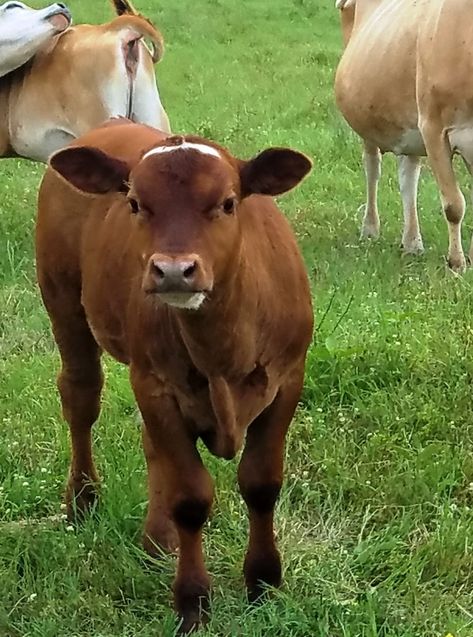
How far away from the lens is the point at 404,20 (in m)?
8.79

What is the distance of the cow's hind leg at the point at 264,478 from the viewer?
374cm

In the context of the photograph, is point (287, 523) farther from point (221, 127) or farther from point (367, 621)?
point (221, 127)

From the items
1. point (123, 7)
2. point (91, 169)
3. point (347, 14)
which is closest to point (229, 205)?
point (91, 169)

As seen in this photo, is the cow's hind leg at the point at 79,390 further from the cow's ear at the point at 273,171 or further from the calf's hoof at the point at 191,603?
the cow's ear at the point at 273,171

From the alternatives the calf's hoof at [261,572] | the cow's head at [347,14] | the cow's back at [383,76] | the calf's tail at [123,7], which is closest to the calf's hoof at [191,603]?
the calf's hoof at [261,572]

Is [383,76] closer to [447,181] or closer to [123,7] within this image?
[447,181]

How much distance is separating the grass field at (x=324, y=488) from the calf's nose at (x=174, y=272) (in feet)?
3.91

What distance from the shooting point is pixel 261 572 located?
3.80m

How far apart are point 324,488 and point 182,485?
0.95m

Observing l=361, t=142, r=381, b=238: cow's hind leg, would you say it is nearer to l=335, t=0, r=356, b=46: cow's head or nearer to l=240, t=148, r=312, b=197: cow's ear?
l=335, t=0, r=356, b=46: cow's head

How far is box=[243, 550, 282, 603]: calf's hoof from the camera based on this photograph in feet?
12.4

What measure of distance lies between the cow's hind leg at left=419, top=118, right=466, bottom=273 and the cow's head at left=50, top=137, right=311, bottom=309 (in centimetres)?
411

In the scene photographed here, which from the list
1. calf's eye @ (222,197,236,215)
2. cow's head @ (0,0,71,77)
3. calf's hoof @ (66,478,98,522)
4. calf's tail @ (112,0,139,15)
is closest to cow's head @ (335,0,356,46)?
calf's tail @ (112,0,139,15)

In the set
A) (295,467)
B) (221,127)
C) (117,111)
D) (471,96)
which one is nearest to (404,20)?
(471,96)
